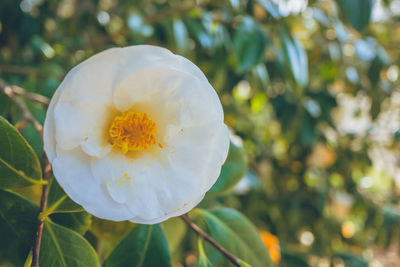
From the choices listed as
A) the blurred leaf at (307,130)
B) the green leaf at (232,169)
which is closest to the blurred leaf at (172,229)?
the green leaf at (232,169)

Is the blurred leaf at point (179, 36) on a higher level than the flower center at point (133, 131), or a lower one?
lower

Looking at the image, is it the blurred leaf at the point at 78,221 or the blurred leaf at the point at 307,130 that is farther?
the blurred leaf at the point at 307,130

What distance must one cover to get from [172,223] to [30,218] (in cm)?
27

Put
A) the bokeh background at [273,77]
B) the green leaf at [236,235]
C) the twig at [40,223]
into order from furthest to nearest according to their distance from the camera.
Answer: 1. the bokeh background at [273,77]
2. the green leaf at [236,235]
3. the twig at [40,223]

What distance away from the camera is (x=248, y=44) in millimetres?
808

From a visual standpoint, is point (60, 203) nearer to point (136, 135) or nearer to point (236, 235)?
point (136, 135)

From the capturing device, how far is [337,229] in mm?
1521

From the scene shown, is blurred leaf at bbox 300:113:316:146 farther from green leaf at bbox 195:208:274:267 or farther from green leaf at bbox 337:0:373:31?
green leaf at bbox 195:208:274:267

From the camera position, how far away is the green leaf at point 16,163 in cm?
38

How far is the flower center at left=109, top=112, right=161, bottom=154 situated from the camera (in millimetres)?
438

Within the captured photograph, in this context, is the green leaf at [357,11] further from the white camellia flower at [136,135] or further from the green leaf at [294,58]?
the white camellia flower at [136,135]

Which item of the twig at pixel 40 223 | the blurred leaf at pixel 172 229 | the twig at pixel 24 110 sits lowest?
the blurred leaf at pixel 172 229

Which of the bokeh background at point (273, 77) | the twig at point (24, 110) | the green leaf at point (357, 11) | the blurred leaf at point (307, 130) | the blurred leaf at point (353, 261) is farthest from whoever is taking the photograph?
the blurred leaf at point (307, 130)

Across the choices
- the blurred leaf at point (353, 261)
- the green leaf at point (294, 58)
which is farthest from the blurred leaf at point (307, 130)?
the green leaf at point (294, 58)
